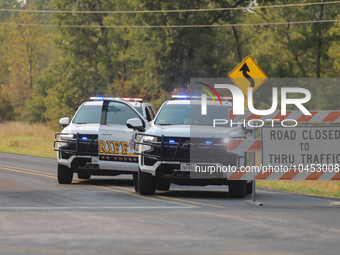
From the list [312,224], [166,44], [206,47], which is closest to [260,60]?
[206,47]

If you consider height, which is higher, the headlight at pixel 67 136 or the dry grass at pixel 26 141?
the headlight at pixel 67 136

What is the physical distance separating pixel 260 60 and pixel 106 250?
44.2 meters

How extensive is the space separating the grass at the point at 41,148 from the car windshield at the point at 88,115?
5.02m

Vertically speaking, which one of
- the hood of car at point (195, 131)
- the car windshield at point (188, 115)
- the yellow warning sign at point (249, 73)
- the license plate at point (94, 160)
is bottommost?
the license plate at point (94, 160)

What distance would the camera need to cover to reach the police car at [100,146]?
14.8 m

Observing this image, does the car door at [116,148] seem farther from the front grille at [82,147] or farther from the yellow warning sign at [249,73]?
the yellow warning sign at [249,73]

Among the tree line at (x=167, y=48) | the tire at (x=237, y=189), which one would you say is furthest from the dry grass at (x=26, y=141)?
the tire at (x=237, y=189)

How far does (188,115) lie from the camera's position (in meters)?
13.9

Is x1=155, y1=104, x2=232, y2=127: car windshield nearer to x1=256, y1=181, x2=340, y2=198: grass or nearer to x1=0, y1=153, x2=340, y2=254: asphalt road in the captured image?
x1=0, y1=153, x2=340, y2=254: asphalt road

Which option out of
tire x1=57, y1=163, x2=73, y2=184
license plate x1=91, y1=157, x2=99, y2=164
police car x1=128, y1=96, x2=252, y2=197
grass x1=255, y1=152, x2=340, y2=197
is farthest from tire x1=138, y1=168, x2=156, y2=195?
grass x1=255, y1=152, x2=340, y2=197

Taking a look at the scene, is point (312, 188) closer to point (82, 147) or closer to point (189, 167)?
point (189, 167)

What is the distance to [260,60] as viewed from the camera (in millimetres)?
49844

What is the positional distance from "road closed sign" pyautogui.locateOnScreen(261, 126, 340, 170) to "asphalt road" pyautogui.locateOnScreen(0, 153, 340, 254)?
840mm

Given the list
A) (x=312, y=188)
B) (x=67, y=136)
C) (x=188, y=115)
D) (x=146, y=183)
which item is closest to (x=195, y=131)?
(x=188, y=115)
